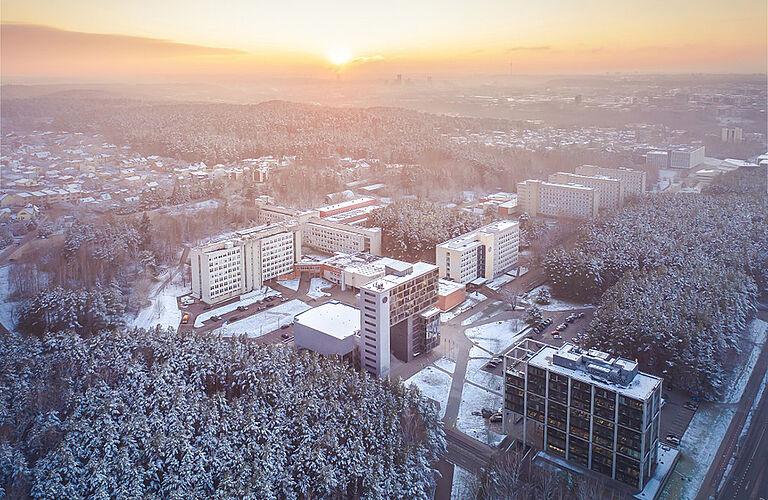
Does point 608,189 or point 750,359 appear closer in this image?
point 750,359

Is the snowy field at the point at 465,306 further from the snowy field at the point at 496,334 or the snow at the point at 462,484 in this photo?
the snow at the point at 462,484

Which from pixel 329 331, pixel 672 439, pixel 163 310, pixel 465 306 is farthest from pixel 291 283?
pixel 672 439

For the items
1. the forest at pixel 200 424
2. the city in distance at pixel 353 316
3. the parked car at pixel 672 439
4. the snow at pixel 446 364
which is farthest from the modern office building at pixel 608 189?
the forest at pixel 200 424

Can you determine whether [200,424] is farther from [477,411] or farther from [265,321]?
[265,321]

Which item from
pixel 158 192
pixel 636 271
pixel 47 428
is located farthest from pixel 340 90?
pixel 47 428

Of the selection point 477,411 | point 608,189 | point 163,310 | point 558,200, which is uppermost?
point 608,189

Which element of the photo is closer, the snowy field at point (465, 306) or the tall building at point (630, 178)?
the snowy field at point (465, 306)

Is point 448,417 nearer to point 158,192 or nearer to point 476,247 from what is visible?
point 476,247
